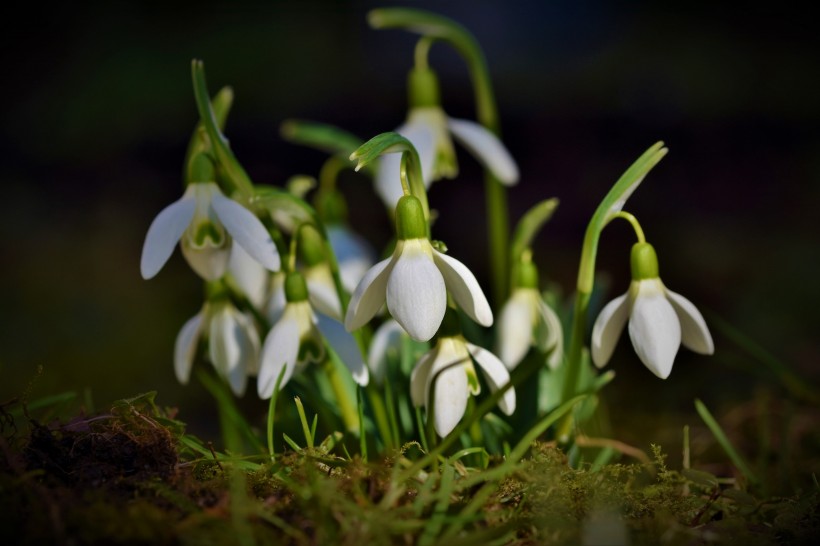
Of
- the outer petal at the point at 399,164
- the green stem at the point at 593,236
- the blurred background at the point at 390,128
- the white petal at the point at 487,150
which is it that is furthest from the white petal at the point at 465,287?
the blurred background at the point at 390,128

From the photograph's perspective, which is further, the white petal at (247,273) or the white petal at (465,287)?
the white petal at (247,273)

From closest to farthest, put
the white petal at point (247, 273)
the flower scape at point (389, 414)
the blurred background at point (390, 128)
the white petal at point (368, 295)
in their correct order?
the flower scape at point (389, 414) < the white petal at point (368, 295) < the white petal at point (247, 273) < the blurred background at point (390, 128)

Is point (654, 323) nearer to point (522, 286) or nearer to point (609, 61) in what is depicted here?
point (522, 286)

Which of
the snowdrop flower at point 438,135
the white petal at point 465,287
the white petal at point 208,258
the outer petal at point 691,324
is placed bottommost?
the outer petal at point 691,324

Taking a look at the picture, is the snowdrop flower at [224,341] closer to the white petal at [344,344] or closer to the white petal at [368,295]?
the white petal at [344,344]

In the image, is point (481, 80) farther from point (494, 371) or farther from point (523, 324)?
point (494, 371)

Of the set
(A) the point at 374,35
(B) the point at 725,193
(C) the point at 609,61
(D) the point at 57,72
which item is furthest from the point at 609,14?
(D) the point at 57,72

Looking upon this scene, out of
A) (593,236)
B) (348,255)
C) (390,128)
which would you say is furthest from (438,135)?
(390,128)
